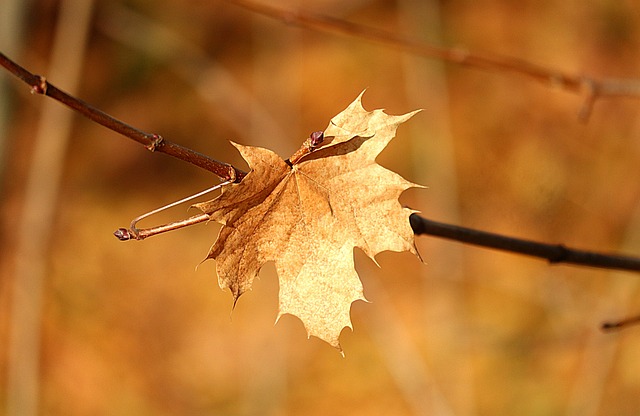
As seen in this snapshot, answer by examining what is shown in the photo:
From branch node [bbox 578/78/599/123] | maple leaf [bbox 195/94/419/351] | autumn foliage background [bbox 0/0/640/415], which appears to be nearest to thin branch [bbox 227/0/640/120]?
branch node [bbox 578/78/599/123]

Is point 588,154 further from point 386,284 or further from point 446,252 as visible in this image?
point 386,284

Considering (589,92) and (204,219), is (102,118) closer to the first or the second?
(204,219)

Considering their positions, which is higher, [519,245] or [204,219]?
[204,219]

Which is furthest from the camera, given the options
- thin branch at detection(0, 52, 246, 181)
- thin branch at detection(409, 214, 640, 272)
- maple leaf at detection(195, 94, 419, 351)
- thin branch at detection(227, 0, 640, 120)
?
thin branch at detection(227, 0, 640, 120)

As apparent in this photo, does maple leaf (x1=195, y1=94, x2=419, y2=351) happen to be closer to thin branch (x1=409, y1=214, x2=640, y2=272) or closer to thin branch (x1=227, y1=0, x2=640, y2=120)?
thin branch (x1=409, y1=214, x2=640, y2=272)

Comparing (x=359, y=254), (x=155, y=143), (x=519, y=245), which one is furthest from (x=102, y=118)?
(x=359, y=254)

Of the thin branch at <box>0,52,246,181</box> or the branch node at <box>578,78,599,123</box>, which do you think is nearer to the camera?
the thin branch at <box>0,52,246,181</box>

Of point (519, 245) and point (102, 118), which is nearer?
point (102, 118)
